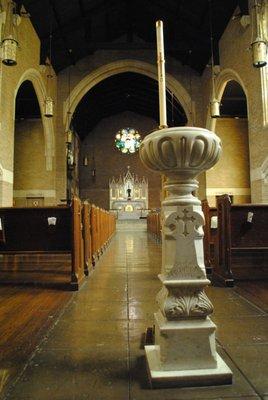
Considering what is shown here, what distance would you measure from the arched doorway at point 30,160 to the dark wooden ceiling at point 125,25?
197 cm

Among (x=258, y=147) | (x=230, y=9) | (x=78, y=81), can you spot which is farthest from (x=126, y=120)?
(x=258, y=147)

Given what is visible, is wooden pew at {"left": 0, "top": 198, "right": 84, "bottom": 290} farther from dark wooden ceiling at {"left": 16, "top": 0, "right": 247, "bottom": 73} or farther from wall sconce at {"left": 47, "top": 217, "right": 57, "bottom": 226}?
dark wooden ceiling at {"left": 16, "top": 0, "right": 247, "bottom": 73}

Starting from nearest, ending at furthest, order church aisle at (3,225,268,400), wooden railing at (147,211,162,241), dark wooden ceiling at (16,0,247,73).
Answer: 1. church aisle at (3,225,268,400)
2. wooden railing at (147,211,162,241)
3. dark wooden ceiling at (16,0,247,73)

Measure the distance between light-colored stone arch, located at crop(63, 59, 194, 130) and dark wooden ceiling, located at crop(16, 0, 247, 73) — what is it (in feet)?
2.10

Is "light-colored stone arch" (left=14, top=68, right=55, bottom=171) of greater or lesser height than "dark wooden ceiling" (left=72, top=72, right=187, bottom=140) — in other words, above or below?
below

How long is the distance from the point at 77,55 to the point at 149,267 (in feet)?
34.1

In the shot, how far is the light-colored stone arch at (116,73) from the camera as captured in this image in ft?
40.0

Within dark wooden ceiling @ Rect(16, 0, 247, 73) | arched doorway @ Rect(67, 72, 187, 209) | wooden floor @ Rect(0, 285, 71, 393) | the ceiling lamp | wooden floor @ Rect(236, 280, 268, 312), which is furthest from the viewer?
the ceiling lamp

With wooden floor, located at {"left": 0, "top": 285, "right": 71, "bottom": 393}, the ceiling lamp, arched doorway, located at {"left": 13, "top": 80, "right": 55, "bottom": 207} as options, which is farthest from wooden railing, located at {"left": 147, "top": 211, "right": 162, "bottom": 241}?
the ceiling lamp

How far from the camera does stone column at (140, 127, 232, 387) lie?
1.17 meters

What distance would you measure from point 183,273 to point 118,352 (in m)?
0.52

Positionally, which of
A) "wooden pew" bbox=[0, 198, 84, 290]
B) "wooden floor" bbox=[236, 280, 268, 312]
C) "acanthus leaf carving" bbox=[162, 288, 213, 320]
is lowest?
"wooden floor" bbox=[236, 280, 268, 312]

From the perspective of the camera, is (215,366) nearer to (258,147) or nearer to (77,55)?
(258,147)

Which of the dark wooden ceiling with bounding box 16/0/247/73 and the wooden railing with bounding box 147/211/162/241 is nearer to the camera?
the wooden railing with bounding box 147/211/162/241
